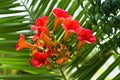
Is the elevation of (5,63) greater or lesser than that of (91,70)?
lesser

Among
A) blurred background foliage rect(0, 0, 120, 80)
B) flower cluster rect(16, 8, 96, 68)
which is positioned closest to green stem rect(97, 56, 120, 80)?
blurred background foliage rect(0, 0, 120, 80)

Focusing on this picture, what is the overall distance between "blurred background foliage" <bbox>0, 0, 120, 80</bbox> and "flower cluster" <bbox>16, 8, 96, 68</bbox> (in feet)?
0.17

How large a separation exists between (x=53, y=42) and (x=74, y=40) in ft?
0.36

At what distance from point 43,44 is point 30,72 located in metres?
0.29

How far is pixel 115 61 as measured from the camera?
166cm

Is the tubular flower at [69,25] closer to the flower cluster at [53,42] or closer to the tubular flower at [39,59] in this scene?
the flower cluster at [53,42]

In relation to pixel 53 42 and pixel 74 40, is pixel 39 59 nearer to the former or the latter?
pixel 53 42

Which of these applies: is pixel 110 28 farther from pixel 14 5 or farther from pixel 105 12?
pixel 14 5

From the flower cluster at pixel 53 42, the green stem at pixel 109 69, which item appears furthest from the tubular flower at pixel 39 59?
the green stem at pixel 109 69

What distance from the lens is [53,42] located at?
1490 millimetres

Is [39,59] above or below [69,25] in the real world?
below

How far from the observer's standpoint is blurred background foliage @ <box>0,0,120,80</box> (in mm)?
1407

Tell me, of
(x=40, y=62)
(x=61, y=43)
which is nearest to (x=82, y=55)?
(x=61, y=43)

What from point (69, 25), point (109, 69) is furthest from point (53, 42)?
point (109, 69)
